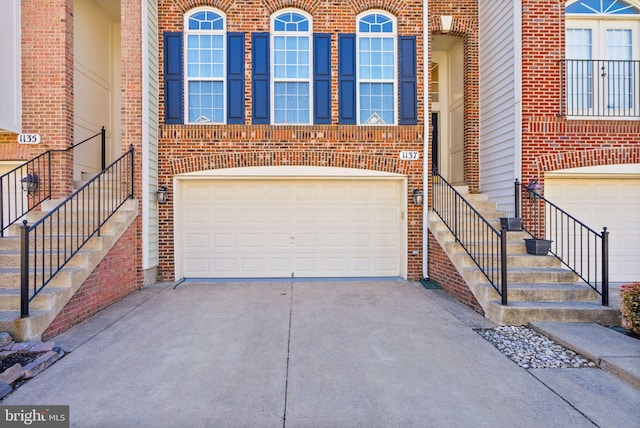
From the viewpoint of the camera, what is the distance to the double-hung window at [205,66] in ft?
23.4

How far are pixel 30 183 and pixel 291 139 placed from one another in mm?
4773

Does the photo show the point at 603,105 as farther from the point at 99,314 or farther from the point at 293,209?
the point at 99,314

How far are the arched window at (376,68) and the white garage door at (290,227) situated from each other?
149 cm

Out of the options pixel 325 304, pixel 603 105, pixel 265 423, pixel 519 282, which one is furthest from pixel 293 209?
pixel 603 105

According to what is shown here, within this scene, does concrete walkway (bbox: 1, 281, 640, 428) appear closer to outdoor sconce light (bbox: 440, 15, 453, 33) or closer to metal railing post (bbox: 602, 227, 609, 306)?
metal railing post (bbox: 602, 227, 609, 306)

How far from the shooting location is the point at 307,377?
3297 mm

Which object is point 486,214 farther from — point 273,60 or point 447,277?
point 273,60

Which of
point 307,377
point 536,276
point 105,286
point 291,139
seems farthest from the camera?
point 291,139

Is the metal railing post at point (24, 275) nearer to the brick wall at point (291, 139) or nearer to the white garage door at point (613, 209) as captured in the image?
the brick wall at point (291, 139)

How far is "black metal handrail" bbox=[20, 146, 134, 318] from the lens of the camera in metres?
3.96

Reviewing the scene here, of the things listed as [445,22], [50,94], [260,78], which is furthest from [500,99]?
[50,94]

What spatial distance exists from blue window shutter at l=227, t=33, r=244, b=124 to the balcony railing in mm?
6367

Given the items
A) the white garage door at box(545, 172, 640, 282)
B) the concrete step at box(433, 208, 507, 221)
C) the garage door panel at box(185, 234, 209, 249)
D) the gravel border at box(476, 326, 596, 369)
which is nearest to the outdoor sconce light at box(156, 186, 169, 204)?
the garage door panel at box(185, 234, 209, 249)

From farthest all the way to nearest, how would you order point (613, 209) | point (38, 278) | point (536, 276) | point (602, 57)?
point (613, 209) < point (602, 57) < point (536, 276) < point (38, 278)
